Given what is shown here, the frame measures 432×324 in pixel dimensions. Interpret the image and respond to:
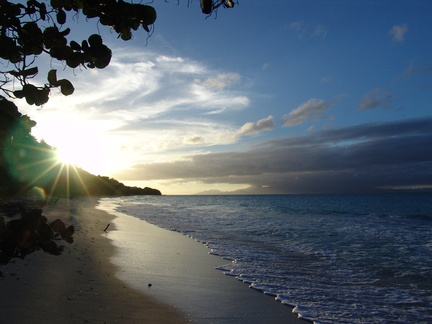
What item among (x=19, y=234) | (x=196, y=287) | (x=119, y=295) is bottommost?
(x=196, y=287)

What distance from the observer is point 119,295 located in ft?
19.9

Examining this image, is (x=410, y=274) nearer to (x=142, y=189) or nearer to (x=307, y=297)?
(x=307, y=297)

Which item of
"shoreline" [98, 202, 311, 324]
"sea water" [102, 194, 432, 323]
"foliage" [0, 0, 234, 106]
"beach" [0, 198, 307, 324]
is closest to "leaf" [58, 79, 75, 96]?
"foliage" [0, 0, 234, 106]

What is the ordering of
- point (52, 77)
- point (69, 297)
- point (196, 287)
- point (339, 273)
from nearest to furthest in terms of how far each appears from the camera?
point (52, 77) < point (69, 297) < point (196, 287) < point (339, 273)

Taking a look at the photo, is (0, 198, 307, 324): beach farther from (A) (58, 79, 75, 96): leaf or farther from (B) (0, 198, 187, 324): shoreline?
(A) (58, 79, 75, 96): leaf

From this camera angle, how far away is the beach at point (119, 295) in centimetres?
496

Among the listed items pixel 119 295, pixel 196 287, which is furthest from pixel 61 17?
pixel 196 287

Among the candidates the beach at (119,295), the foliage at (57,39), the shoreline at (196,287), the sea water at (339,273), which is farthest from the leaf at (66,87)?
the sea water at (339,273)

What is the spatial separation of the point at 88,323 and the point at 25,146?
11.7 feet

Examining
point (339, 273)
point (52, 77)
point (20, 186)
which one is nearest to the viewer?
point (52, 77)

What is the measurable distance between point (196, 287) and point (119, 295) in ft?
5.85

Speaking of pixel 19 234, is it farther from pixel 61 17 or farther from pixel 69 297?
pixel 69 297

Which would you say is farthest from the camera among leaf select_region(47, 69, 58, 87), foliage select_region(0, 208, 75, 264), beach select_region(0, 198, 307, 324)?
beach select_region(0, 198, 307, 324)

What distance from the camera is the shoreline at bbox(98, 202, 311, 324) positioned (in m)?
5.69
